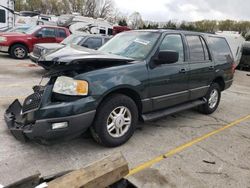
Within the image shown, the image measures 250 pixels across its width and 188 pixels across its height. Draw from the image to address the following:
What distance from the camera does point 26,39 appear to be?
41.3 feet

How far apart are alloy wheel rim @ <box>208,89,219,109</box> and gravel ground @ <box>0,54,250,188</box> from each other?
1.97 ft

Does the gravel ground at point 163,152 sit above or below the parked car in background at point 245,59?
below

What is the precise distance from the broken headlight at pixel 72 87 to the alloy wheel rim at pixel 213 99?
354 cm

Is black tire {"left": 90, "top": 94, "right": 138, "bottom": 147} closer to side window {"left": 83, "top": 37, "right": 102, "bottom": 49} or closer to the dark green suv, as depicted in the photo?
the dark green suv

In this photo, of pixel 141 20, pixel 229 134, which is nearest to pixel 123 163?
pixel 229 134

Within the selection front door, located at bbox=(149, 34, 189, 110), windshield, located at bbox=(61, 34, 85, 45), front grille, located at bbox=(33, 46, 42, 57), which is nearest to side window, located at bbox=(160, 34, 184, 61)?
front door, located at bbox=(149, 34, 189, 110)

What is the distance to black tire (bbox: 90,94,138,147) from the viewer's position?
12.1 ft

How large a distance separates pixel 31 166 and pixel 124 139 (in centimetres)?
139

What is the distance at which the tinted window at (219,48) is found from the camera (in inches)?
236

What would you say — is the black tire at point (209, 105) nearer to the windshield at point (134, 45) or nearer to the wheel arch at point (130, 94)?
the windshield at point (134, 45)

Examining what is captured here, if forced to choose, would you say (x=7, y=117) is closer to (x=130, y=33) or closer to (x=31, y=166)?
(x=31, y=166)

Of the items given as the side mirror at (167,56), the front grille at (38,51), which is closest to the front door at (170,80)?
the side mirror at (167,56)

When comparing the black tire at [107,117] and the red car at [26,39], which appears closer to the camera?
the black tire at [107,117]

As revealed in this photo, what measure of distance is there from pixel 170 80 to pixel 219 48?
7.50ft
